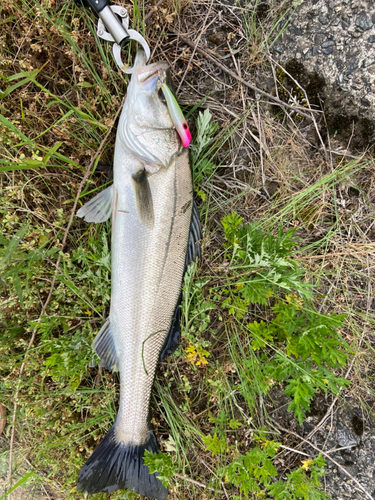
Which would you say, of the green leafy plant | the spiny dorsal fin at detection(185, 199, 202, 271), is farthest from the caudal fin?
the spiny dorsal fin at detection(185, 199, 202, 271)

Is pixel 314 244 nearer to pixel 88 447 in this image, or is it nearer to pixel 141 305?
pixel 141 305

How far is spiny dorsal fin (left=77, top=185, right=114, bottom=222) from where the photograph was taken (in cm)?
247

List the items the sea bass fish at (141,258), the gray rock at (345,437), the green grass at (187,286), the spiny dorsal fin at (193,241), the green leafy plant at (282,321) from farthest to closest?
the gray rock at (345,437), the spiny dorsal fin at (193,241), the green grass at (187,286), the sea bass fish at (141,258), the green leafy plant at (282,321)

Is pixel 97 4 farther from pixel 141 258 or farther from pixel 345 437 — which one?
pixel 345 437

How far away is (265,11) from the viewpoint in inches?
109

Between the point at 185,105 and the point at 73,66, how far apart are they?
3.03 ft

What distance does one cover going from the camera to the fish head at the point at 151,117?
7.36 ft

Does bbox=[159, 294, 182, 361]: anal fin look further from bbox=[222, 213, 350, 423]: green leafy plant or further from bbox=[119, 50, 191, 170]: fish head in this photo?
bbox=[119, 50, 191, 170]: fish head

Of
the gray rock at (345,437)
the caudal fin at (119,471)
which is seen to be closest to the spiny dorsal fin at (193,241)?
the caudal fin at (119,471)

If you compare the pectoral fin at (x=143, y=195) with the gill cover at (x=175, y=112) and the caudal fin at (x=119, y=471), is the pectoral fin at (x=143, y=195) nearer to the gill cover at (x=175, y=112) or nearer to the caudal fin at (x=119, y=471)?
the gill cover at (x=175, y=112)

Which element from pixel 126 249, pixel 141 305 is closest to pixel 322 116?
pixel 126 249

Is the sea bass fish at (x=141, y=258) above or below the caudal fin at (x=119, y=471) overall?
above

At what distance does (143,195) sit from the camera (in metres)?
2.29

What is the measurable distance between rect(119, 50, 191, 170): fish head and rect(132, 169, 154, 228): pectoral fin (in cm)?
12
